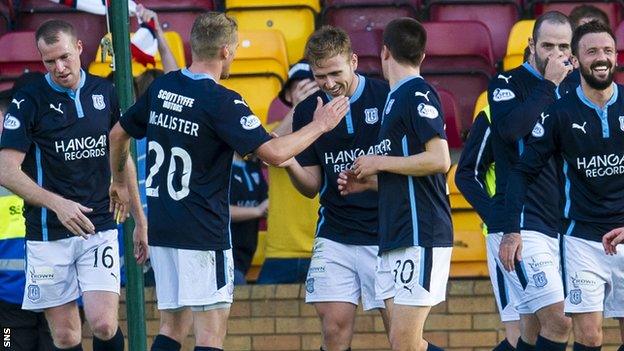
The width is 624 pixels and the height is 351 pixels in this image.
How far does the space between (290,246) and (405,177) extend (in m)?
2.29

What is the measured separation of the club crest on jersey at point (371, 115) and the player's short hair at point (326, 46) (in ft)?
1.19

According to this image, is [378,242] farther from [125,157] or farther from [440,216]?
[125,157]

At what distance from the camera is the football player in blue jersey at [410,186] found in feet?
25.6

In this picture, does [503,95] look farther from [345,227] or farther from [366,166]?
[366,166]

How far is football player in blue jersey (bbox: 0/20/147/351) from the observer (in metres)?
8.77

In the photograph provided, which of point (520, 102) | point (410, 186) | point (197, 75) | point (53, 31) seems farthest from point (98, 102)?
point (520, 102)

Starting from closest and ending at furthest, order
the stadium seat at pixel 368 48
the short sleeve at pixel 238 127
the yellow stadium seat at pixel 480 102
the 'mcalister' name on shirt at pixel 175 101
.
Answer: the short sleeve at pixel 238 127
the 'mcalister' name on shirt at pixel 175 101
the yellow stadium seat at pixel 480 102
the stadium seat at pixel 368 48

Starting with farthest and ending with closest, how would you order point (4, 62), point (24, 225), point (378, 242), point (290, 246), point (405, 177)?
point (4, 62)
point (290, 246)
point (24, 225)
point (378, 242)
point (405, 177)

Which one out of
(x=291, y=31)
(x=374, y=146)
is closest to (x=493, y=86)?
(x=374, y=146)

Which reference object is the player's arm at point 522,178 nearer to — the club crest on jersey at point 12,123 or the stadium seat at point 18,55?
Result: the club crest on jersey at point 12,123

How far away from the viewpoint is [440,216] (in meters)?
7.91

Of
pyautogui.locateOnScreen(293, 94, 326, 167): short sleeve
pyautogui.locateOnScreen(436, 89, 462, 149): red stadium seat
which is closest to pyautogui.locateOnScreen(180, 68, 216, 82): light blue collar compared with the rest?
pyautogui.locateOnScreen(293, 94, 326, 167): short sleeve

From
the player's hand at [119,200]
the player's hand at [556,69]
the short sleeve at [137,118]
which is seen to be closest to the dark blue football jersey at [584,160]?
the player's hand at [556,69]

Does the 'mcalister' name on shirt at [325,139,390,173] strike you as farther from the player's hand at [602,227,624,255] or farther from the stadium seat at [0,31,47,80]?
the stadium seat at [0,31,47,80]
